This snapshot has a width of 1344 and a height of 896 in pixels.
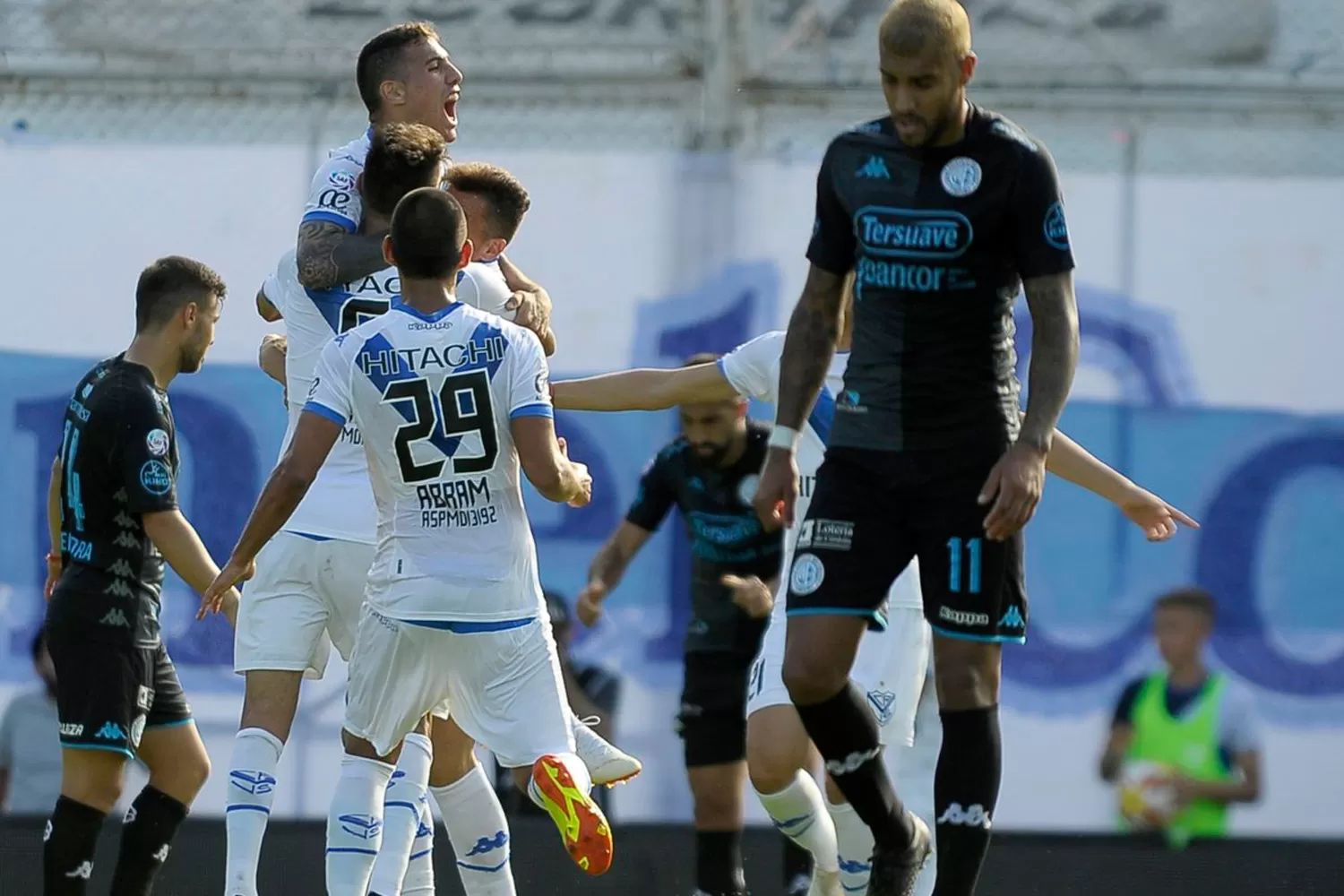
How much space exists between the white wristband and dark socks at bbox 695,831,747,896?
10.1ft

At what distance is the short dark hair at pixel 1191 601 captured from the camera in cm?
938

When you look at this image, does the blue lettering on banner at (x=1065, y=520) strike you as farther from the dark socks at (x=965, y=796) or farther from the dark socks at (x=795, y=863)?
the dark socks at (x=965, y=796)

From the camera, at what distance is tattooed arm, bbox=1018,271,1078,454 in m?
4.46

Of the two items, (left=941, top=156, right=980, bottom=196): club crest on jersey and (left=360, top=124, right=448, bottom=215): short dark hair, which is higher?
(left=360, top=124, right=448, bottom=215): short dark hair

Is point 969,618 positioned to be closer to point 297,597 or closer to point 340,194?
point 297,597

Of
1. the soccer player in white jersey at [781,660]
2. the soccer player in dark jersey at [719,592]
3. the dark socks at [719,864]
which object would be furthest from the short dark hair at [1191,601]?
the soccer player in white jersey at [781,660]

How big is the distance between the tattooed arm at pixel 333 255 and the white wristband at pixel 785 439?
1219mm

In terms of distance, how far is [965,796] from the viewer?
452 centimetres

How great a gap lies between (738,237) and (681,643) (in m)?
1.88

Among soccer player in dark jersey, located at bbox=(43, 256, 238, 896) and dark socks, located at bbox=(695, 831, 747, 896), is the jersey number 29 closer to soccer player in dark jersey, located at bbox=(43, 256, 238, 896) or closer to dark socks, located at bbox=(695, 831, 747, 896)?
soccer player in dark jersey, located at bbox=(43, 256, 238, 896)

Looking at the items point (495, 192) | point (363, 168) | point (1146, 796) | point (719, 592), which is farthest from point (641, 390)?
point (1146, 796)

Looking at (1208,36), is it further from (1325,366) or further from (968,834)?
(968,834)

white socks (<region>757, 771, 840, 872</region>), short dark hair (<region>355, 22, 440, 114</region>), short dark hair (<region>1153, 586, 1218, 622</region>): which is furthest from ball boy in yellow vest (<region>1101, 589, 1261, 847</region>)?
short dark hair (<region>355, 22, 440, 114</region>)

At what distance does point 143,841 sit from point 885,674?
7.53 feet
